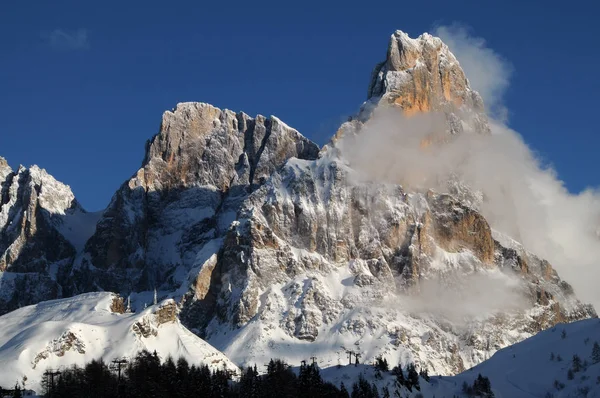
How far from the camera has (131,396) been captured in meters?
197

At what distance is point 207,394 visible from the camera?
200 metres

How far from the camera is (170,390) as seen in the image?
19938 centimetres

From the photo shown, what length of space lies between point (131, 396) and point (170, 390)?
6.61 meters

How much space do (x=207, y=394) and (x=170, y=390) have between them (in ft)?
20.2

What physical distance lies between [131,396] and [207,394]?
12.6 m
